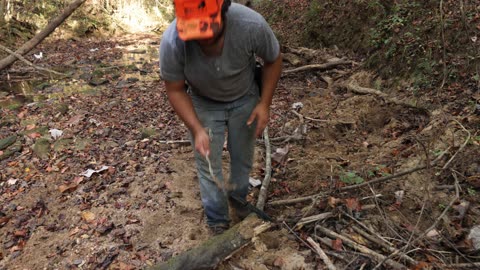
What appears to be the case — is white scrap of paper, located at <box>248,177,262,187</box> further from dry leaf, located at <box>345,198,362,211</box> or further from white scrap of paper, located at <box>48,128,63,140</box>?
white scrap of paper, located at <box>48,128,63,140</box>

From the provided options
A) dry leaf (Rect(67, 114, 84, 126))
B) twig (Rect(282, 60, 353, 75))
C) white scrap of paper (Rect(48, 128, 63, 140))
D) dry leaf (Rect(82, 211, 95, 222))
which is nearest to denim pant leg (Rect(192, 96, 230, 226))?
dry leaf (Rect(82, 211, 95, 222))

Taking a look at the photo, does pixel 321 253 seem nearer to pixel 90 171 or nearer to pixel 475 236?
pixel 475 236

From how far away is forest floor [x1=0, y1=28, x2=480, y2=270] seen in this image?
2840 mm

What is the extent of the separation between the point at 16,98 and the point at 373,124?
22.2 ft

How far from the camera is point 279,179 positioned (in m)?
3.95

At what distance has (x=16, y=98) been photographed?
7312mm

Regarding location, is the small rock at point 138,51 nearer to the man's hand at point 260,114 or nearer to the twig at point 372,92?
the twig at point 372,92

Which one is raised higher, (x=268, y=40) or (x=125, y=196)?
(x=268, y=40)

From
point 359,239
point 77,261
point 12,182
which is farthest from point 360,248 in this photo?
point 12,182

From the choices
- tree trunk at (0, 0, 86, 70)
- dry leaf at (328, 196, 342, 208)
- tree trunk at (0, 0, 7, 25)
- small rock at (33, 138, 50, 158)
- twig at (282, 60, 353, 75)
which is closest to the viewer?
dry leaf at (328, 196, 342, 208)

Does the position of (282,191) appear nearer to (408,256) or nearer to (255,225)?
(255,225)

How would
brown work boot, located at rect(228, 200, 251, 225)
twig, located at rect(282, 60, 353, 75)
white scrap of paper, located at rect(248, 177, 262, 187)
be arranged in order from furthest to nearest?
1. twig, located at rect(282, 60, 353, 75)
2. white scrap of paper, located at rect(248, 177, 262, 187)
3. brown work boot, located at rect(228, 200, 251, 225)

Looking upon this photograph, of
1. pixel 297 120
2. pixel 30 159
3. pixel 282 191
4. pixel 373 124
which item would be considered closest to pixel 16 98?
pixel 30 159

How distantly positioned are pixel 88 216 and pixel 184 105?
6.10ft
